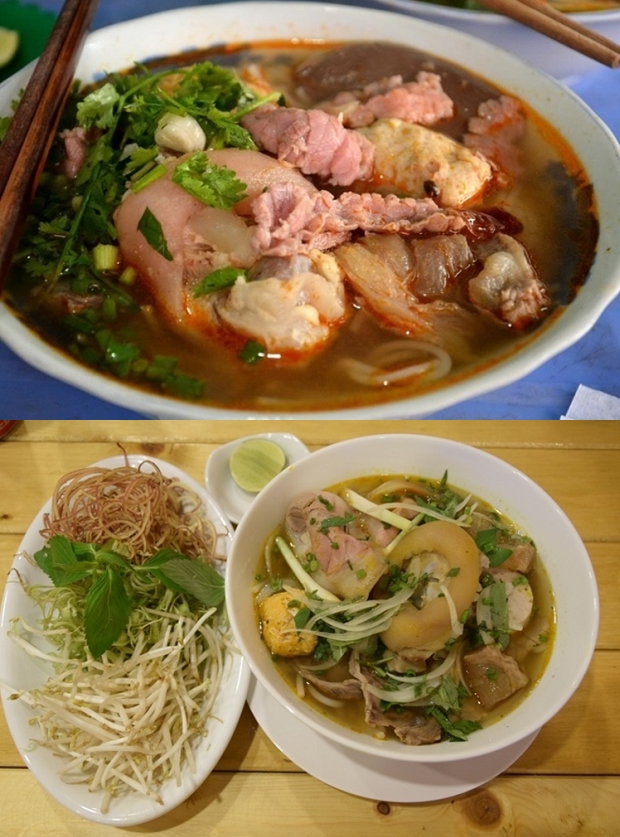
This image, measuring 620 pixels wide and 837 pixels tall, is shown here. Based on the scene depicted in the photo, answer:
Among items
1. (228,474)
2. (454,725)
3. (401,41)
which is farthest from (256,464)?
(401,41)

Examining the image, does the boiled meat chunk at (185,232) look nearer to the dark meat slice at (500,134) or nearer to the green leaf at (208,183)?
the green leaf at (208,183)

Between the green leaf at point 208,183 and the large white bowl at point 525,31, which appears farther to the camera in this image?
the large white bowl at point 525,31

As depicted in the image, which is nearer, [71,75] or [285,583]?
[285,583]

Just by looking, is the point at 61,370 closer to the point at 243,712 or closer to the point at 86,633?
the point at 86,633

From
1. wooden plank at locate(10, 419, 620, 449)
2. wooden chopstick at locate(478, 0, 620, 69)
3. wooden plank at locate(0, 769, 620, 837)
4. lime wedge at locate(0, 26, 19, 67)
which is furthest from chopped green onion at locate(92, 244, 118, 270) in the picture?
wooden chopstick at locate(478, 0, 620, 69)

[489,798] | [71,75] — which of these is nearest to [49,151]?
[71,75]

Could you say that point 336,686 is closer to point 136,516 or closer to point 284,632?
point 284,632

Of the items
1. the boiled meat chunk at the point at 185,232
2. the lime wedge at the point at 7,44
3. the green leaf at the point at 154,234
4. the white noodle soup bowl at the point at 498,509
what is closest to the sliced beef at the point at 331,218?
the boiled meat chunk at the point at 185,232
